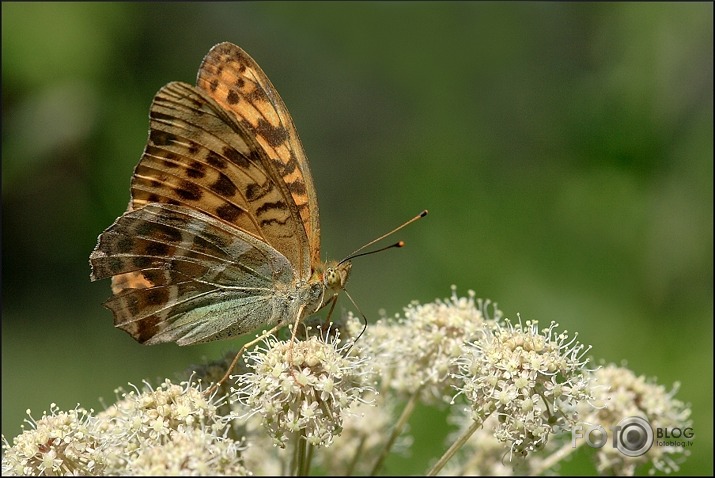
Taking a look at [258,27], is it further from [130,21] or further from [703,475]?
[703,475]

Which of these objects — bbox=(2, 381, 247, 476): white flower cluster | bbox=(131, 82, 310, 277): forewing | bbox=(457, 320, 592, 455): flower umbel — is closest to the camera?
bbox=(2, 381, 247, 476): white flower cluster

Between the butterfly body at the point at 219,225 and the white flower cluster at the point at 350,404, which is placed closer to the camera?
the white flower cluster at the point at 350,404

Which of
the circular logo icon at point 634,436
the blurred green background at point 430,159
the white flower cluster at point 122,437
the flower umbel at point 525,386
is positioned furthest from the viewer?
the blurred green background at point 430,159

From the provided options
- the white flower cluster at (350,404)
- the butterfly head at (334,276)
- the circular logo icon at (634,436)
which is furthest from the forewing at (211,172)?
the circular logo icon at (634,436)

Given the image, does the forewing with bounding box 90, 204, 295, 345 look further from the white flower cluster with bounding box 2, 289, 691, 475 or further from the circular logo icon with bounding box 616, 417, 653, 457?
the circular logo icon with bounding box 616, 417, 653, 457

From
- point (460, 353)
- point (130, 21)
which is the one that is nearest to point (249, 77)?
point (460, 353)

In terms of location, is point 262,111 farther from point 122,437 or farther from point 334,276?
point 122,437

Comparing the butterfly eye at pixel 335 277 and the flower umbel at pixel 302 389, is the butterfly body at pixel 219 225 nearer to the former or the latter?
the butterfly eye at pixel 335 277

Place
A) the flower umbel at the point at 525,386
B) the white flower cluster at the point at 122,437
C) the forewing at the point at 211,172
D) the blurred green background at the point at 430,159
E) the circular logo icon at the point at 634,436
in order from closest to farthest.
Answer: the white flower cluster at the point at 122,437 → the flower umbel at the point at 525,386 → the forewing at the point at 211,172 → the circular logo icon at the point at 634,436 → the blurred green background at the point at 430,159

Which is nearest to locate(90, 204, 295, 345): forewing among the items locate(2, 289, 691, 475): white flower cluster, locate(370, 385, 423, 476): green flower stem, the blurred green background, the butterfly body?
the butterfly body
